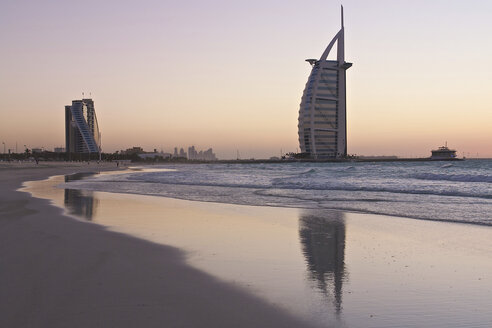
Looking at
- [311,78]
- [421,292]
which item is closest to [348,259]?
[421,292]

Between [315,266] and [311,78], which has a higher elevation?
[311,78]

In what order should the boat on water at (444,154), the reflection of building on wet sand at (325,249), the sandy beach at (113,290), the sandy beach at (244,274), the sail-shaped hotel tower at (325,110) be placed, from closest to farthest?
the sandy beach at (113,290)
the sandy beach at (244,274)
the reflection of building on wet sand at (325,249)
the sail-shaped hotel tower at (325,110)
the boat on water at (444,154)

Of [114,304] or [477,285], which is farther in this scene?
[477,285]

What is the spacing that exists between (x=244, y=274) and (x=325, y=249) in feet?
8.06

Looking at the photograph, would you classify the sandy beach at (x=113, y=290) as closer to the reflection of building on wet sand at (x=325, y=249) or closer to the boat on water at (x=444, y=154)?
the reflection of building on wet sand at (x=325, y=249)

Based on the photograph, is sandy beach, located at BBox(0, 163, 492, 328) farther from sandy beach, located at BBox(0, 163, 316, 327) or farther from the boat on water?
the boat on water

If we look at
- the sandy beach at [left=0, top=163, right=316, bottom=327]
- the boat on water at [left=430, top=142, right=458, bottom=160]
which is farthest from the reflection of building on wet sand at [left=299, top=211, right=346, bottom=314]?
the boat on water at [left=430, top=142, right=458, bottom=160]

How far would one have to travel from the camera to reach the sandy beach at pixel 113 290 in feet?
14.1

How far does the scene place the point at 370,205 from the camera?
16.5m

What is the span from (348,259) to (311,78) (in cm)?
14817

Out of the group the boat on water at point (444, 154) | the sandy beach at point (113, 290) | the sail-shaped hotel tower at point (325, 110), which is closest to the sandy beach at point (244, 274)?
the sandy beach at point (113, 290)

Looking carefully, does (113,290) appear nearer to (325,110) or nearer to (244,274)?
(244,274)

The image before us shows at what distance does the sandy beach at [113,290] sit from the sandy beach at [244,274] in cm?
1

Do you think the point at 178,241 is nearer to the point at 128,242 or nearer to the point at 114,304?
the point at 128,242
